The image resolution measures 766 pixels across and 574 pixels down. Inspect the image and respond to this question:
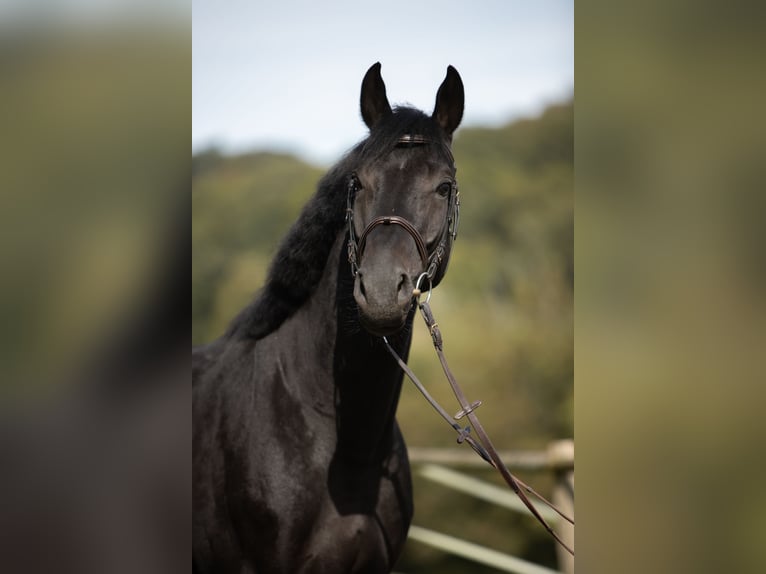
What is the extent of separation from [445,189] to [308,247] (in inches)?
25.6

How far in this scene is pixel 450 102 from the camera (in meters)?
2.82

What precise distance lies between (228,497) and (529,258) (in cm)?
1215

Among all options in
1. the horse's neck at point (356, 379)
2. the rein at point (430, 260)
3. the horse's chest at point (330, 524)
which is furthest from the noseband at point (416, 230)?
the horse's chest at point (330, 524)

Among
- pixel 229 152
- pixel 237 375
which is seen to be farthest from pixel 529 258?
pixel 237 375

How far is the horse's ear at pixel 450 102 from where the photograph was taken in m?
2.76

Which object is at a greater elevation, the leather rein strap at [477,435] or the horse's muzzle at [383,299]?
the horse's muzzle at [383,299]

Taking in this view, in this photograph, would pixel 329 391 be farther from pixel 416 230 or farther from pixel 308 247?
pixel 416 230

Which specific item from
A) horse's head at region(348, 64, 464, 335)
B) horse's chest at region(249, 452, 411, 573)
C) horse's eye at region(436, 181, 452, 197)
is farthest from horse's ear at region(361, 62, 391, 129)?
horse's chest at region(249, 452, 411, 573)

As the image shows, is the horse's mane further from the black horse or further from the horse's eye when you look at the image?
the horse's eye

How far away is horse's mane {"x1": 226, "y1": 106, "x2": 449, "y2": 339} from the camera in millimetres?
2914

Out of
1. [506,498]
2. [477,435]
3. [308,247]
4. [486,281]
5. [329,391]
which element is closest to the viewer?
[477,435]

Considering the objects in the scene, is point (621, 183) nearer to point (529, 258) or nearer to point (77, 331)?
point (77, 331)

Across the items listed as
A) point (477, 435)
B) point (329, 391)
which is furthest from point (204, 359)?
point (477, 435)

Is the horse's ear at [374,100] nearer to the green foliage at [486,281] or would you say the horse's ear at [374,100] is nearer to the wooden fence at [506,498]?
the wooden fence at [506,498]
